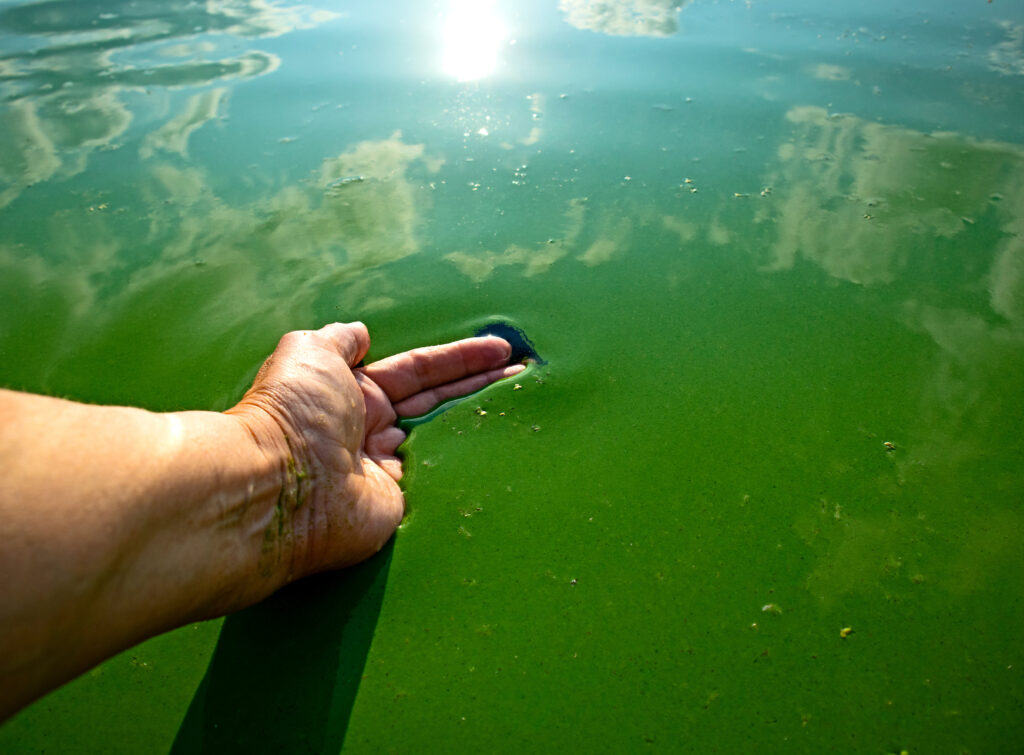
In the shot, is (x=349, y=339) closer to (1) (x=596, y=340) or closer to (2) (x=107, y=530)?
(1) (x=596, y=340)

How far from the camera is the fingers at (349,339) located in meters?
1.88

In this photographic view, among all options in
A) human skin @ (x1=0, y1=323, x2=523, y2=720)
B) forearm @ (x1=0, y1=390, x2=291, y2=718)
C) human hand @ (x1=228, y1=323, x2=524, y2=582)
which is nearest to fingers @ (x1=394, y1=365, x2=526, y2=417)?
human hand @ (x1=228, y1=323, x2=524, y2=582)

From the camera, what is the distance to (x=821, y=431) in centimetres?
182

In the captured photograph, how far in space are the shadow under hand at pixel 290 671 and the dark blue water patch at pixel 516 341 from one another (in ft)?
2.78

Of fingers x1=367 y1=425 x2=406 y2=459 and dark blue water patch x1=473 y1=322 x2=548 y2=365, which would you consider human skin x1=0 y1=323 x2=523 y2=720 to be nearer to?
fingers x1=367 y1=425 x2=406 y2=459

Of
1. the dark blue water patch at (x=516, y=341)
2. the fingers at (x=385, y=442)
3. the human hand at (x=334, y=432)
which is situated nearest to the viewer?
the human hand at (x=334, y=432)

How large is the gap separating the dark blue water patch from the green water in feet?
0.14

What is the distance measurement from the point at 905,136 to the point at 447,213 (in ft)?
7.48

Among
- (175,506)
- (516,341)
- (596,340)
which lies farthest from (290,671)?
(596,340)

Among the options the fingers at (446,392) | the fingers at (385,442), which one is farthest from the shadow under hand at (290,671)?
the fingers at (446,392)

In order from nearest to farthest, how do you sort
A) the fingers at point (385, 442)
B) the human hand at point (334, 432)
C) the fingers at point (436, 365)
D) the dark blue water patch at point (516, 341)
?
the human hand at point (334, 432), the fingers at point (385, 442), the fingers at point (436, 365), the dark blue water patch at point (516, 341)

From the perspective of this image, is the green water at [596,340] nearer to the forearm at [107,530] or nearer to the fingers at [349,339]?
the fingers at [349,339]

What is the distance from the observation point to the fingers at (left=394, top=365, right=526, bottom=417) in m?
2.00

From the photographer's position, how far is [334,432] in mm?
1601
